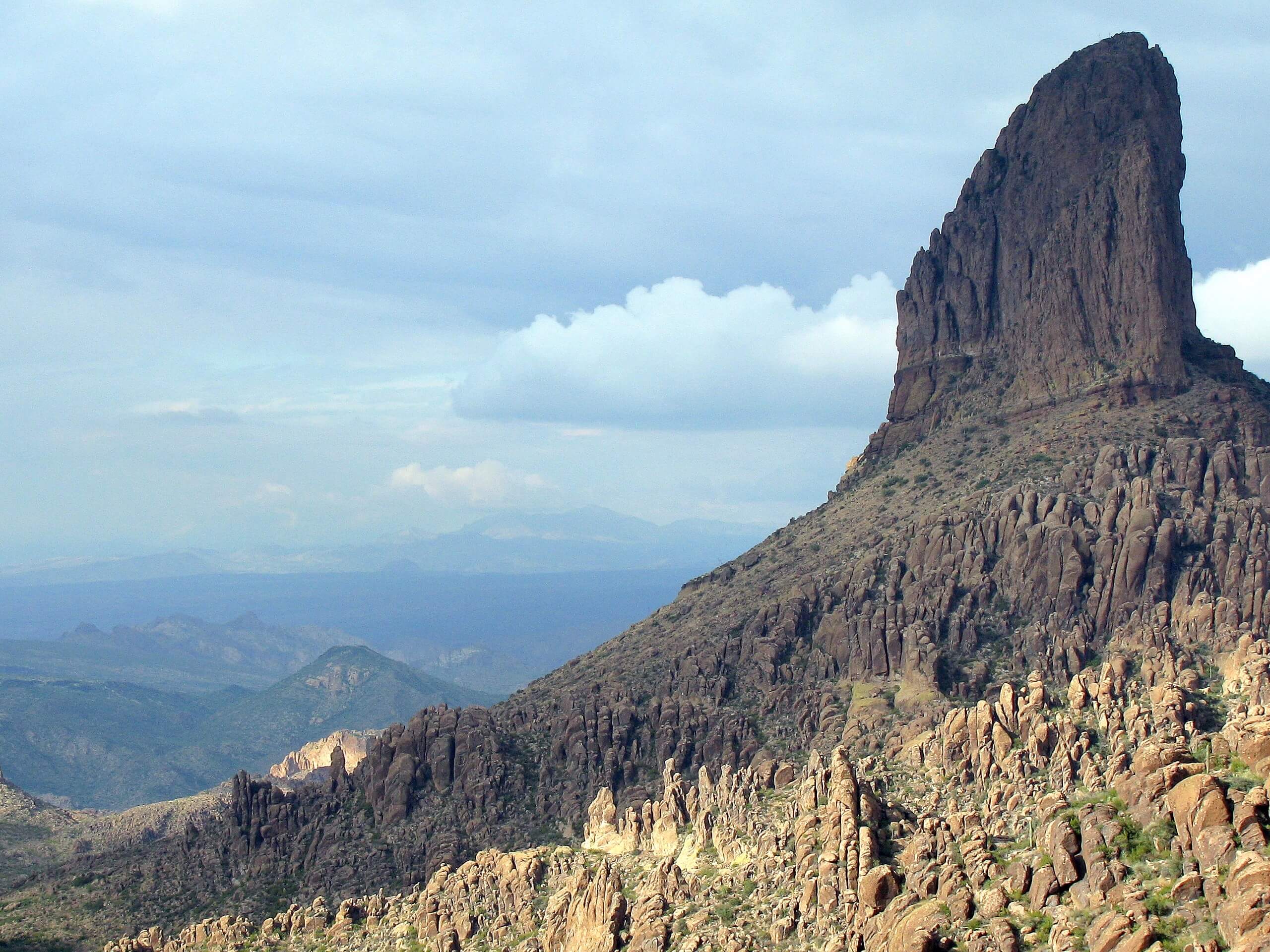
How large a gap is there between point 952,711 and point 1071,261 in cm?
7217

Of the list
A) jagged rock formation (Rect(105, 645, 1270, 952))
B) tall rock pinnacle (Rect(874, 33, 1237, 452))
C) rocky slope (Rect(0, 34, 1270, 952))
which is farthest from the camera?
tall rock pinnacle (Rect(874, 33, 1237, 452))

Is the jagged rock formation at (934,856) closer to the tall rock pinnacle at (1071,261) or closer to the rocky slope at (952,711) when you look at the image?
the rocky slope at (952,711)

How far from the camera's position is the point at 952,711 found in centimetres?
12706

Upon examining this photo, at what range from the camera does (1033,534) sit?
151750 millimetres

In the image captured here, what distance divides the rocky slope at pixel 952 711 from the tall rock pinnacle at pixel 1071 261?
43 cm

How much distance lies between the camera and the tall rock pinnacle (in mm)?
175250

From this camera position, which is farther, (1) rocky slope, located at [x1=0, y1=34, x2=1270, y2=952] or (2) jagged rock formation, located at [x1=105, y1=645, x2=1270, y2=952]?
(1) rocky slope, located at [x1=0, y1=34, x2=1270, y2=952]

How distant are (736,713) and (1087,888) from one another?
2804 inches

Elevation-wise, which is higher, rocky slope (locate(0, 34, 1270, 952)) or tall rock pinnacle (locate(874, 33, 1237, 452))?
tall rock pinnacle (locate(874, 33, 1237, 452))

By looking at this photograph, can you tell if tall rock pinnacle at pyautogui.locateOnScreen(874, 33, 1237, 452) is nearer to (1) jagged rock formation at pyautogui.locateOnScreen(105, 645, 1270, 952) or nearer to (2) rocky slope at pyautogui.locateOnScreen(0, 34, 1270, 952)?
(2) rocky slope at pyautogui.locateOnScreen(0, 34, 1270, 952)

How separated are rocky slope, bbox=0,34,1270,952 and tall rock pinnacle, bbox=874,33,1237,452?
1.40ft

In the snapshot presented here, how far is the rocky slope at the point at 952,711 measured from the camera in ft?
285

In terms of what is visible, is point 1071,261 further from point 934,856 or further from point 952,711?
point 934,856

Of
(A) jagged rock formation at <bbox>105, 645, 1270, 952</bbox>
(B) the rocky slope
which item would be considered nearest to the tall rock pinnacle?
(B) the rocky slope
